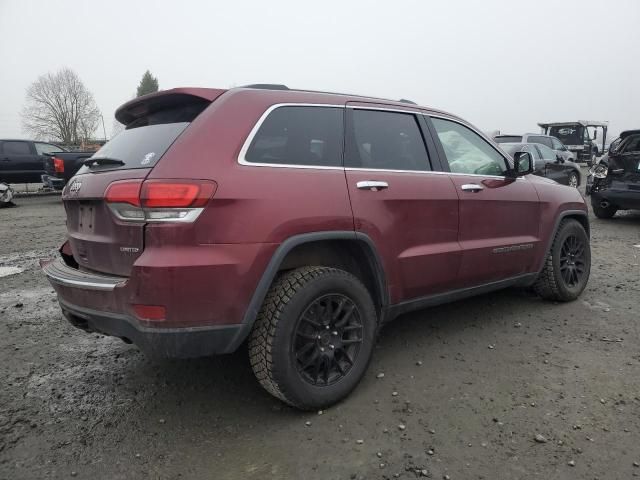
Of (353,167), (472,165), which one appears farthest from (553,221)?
(353,167)

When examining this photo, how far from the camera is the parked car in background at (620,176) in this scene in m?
8.52

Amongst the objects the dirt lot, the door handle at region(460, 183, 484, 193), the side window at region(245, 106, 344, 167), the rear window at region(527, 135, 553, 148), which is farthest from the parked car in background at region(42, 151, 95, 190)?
the rear window at region(527, 135, 553, 148)

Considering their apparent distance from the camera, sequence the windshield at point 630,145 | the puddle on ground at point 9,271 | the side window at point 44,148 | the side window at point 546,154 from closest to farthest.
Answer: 1. the puddle on ground at point 9,271
2. the windshield at point 630,145
3. the side window at point 546,154
4. the side window at point 44,148

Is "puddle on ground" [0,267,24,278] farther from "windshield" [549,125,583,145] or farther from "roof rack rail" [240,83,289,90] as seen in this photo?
"windshield" [549,125,583,145]

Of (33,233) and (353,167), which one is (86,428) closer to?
(353,167)

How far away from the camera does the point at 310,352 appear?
107 inches

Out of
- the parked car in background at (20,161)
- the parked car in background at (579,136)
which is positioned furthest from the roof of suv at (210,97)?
the parked car in background at (579,136)

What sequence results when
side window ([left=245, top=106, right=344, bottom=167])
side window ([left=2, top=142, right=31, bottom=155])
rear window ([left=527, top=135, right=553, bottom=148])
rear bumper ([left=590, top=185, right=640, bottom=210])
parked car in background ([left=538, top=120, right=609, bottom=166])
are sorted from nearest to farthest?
side window ([left=245, top=106, right=344, bottom=167]) < rear bumper ([left=590, top=185, right=640, bottom=210]) < side window ([left=2, top=142, right=31, bottom=155]) < rear window ([left=527, top=135, right=553, bottom=148]) < parked car in background ([left=538, top=120, right=609, bottom=166])

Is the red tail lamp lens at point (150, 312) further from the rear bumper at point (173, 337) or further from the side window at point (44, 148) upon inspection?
the side window at point (44, 148)

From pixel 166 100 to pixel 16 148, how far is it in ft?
48.7

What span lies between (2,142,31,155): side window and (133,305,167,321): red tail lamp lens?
15257mm

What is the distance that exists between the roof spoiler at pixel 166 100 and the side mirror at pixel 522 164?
248 cm

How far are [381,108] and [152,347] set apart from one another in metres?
2.08

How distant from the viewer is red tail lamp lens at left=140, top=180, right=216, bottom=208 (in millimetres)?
2287
